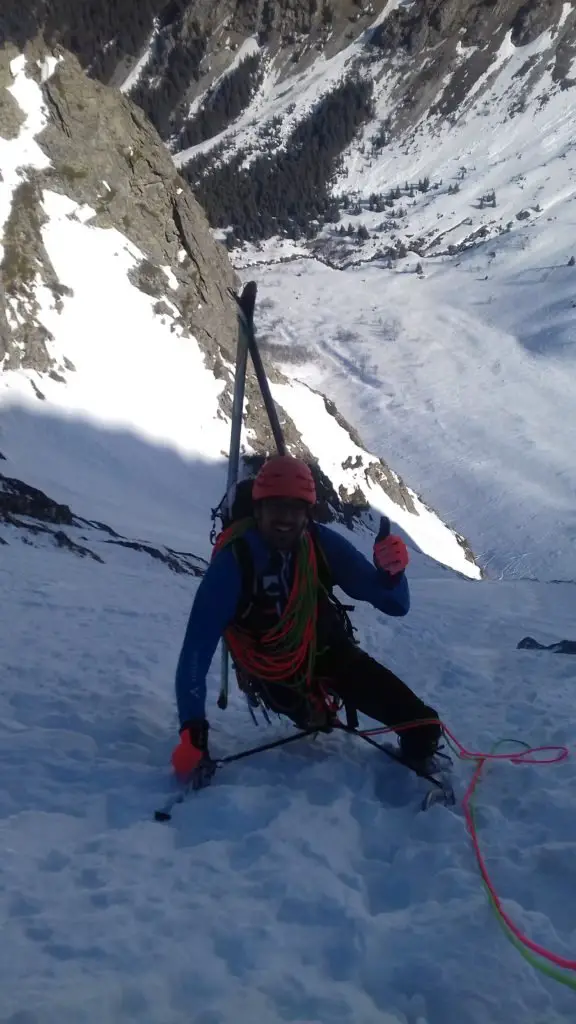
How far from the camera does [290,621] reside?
4289 mm

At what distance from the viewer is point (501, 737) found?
5094 mm

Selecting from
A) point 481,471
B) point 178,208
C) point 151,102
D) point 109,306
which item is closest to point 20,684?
point 109,306

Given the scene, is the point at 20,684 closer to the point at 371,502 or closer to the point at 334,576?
the point at 334,576

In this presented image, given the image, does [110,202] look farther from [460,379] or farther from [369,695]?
[460,379]

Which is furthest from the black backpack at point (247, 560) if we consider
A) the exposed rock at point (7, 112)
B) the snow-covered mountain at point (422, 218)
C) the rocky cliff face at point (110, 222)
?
the snow-covered mountain at point (422, 218)

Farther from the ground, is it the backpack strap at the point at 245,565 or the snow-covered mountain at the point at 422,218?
the snow-covered mountain at the point at 422,218

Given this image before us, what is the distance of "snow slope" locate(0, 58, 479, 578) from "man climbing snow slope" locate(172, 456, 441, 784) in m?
12.6

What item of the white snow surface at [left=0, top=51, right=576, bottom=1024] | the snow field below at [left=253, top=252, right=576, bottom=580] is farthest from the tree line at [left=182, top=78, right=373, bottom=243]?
the white snow surface at [left=0, top=51, right=576, bottom=1024]

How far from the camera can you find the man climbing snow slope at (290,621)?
4055 millimetres

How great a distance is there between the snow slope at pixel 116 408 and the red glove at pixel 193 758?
42.4ft

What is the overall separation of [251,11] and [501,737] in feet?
511

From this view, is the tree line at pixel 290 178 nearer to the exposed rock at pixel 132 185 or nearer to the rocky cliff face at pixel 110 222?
the exposed rock at pixel 132 185

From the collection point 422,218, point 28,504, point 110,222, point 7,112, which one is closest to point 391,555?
point 28,504

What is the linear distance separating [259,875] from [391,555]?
1.74m
